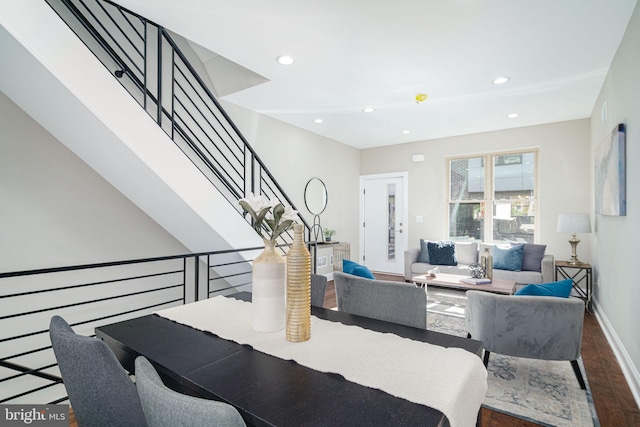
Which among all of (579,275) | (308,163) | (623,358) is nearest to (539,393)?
(623,358)

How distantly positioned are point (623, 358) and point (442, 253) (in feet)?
9.13

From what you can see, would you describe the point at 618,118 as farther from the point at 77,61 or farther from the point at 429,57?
the point at 77,61

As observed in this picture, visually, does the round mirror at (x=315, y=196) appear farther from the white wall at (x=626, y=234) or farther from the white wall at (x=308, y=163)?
the white wall at (x=626, y=234)

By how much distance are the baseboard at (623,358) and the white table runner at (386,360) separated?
6.55 feet

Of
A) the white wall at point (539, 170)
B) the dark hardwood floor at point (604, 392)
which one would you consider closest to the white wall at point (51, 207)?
the dark hardwood floor at point (604, 392)

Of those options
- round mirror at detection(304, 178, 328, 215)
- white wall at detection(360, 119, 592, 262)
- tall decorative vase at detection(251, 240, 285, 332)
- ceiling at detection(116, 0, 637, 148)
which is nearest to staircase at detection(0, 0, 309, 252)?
ceiling at detection(116, 0, 637, 148)

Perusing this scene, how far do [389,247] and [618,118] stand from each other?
13.9 ft

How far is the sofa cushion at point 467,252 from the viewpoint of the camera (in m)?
5.31

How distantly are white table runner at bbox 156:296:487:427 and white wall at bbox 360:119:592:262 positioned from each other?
4.95 meters

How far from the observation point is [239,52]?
2.87 meters

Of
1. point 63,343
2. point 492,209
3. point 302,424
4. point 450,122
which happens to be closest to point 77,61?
point 63,343

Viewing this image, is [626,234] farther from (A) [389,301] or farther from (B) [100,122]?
(B) [100,122]

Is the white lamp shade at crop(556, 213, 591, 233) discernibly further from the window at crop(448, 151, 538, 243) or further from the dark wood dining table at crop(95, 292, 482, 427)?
the dark wood dining table at crop(95, 292, 482, 427)

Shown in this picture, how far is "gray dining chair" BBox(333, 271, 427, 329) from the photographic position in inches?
63.6
